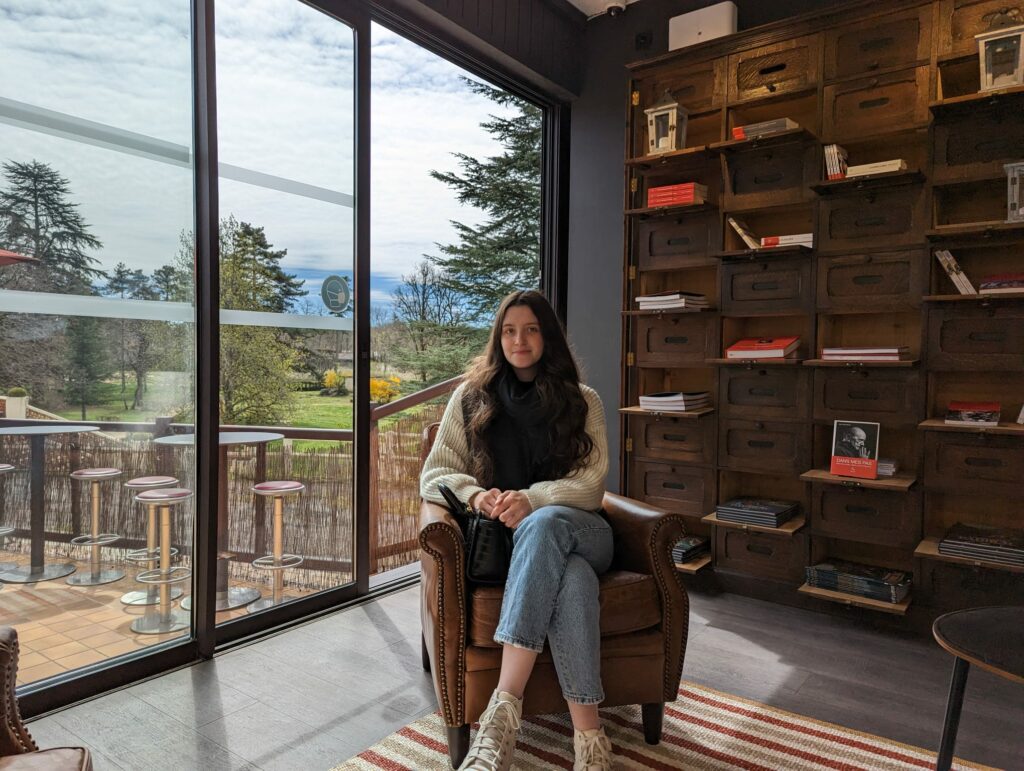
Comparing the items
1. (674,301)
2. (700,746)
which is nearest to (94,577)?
(700,746)

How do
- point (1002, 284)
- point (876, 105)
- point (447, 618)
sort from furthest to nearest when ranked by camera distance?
1. point (876, 105)
2. point (1002, 284)
3. point (447, 618)

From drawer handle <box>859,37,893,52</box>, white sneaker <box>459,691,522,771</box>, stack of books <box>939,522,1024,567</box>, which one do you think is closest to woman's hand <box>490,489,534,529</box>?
white sneaker <box>459,691,522,771</box>

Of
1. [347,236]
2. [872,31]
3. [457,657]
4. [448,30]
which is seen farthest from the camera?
[448,30]

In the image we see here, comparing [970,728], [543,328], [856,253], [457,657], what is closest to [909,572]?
[970,728]

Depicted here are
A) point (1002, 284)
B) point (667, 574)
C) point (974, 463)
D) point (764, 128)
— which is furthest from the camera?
point (764, 128)

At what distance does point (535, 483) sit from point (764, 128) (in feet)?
6.07

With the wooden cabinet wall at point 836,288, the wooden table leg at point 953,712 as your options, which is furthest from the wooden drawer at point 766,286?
the wooden table leg at point 953,712

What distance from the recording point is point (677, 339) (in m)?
3.25

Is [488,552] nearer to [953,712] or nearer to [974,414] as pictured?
[953,712]

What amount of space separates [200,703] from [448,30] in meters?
2.93

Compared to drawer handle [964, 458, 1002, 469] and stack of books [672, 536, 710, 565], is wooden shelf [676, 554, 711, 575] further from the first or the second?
drawer handle [964, 458, 1002, 469]

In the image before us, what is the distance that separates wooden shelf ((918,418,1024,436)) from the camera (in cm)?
239

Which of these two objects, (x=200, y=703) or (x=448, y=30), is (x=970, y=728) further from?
(x=448, y=30)

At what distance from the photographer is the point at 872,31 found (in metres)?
2.74
